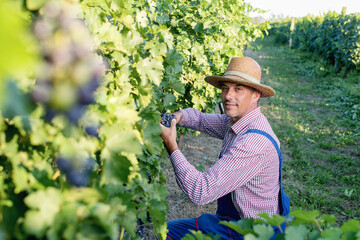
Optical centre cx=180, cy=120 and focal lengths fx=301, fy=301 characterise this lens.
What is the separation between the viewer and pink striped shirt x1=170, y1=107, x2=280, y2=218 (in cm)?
198

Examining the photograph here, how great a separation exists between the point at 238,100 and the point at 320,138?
4.63 metres

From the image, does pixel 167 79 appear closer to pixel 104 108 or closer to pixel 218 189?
pixel 218 189

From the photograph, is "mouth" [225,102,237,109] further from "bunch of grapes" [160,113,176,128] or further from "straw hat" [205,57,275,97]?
"bunch of grapes" [160,113,176,128]

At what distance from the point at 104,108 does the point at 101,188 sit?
0.79 feet

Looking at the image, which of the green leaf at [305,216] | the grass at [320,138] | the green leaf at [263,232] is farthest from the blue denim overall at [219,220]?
the grass at [320,138]

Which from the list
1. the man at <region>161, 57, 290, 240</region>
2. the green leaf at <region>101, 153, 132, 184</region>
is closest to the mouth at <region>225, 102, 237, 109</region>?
the man at <region>161, 57, 290, 240</region>

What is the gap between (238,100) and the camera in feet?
8.13

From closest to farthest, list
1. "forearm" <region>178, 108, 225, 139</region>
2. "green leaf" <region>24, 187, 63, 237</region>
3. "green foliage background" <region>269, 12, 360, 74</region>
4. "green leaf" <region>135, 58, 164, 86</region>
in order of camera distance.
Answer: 1. "green leaf" <region>24, 187, 63, 237</region>
2. "green leaf" <region>135, 58, 164, 86</region>
3. "forearm" <region>178, 108, 225, 139</region>
4. "green foliage background" <region>269, 12, 360, 74</region>

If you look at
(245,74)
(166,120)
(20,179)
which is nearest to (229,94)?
(245,74)

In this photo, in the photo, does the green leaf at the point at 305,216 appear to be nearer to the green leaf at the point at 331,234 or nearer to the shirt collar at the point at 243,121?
the green leaf at the point at 331,234

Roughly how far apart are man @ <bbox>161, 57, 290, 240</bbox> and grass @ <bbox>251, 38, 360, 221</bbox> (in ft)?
6.97

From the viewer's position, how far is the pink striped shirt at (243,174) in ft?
6.49

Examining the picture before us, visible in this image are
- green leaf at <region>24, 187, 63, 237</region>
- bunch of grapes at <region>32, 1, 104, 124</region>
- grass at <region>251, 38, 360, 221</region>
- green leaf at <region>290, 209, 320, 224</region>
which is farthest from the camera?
grass at <region>251, 38, 360, 221</region>

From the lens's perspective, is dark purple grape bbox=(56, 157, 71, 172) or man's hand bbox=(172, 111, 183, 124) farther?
man's hand bbox=(172, 111, 183, 124)
